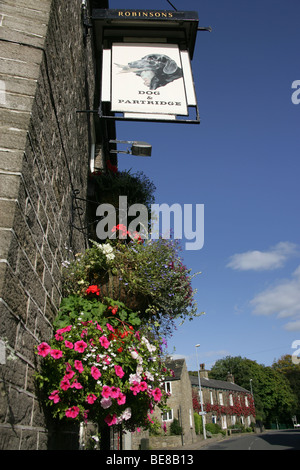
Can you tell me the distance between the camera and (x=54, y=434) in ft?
10.3

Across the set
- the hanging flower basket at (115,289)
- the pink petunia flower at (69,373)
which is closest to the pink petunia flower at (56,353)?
the pink petunia flower at (69,373)

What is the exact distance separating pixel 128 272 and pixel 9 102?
88.5 inches

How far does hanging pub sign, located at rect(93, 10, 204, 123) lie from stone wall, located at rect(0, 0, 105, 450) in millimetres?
824

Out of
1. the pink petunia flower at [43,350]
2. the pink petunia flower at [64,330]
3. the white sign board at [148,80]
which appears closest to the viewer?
the pink petunia flower at [43,350]

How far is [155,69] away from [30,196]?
328cm

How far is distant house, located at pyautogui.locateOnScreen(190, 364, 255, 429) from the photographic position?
142 ft

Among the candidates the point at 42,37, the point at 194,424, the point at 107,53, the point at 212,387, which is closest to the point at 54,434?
the point at 42,37

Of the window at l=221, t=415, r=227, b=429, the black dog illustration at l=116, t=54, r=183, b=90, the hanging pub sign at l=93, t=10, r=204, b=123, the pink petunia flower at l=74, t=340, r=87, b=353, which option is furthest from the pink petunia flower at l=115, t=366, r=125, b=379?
the window at l=221, t=415, r=227, b=429

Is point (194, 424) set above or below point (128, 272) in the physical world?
below

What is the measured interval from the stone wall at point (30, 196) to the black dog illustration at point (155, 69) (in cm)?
112

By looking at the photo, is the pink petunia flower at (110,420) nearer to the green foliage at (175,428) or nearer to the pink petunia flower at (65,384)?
the pink petunia flower at (65,384)

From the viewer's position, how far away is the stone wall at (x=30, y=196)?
218cm

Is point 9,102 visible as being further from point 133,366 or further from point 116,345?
point 133,366

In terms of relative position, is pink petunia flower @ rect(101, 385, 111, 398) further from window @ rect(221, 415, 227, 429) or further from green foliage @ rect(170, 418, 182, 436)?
window @ rect(221, 415, 227, 429)
